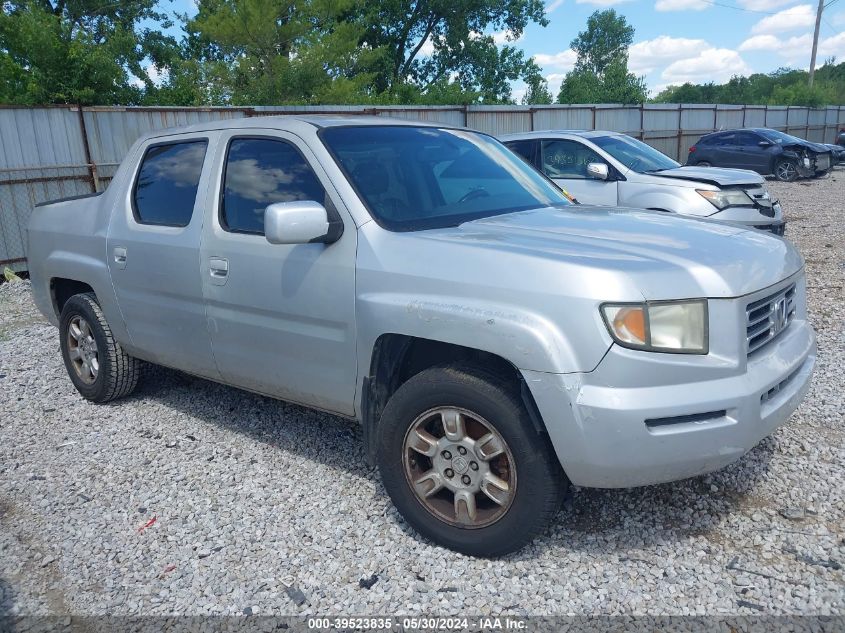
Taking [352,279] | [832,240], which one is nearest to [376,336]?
[352,279]

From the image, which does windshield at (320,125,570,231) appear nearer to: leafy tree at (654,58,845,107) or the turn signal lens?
the turn signal lens

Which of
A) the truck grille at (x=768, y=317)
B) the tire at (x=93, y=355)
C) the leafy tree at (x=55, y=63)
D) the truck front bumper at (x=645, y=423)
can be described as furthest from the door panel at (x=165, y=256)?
the leafy tree at (x=55, y=63)

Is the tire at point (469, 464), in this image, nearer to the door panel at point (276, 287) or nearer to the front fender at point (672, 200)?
the door panel at point (276, 287)

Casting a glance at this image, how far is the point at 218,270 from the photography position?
390 cm

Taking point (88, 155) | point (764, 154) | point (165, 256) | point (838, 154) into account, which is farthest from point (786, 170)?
point (165, 256)

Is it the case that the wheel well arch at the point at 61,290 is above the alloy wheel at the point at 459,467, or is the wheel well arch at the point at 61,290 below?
above

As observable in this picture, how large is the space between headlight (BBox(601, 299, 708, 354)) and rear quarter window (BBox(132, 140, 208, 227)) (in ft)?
8.43

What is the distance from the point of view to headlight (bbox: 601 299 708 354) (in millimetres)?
2666

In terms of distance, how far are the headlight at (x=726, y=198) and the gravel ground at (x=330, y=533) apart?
405 centimetres

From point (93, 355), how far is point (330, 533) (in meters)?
2.64

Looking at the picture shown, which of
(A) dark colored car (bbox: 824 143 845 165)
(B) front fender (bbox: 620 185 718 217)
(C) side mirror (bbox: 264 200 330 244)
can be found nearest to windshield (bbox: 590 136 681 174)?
(B) front fender (bbox: 620 185 718 217)

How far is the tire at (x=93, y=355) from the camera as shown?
4.96 meters

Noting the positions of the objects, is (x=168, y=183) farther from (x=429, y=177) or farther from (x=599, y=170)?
(x=599, y=170)

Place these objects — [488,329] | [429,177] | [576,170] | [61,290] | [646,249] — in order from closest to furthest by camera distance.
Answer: [488,329] < [646,249] < [429,177] < [61,290] < [576,170]
